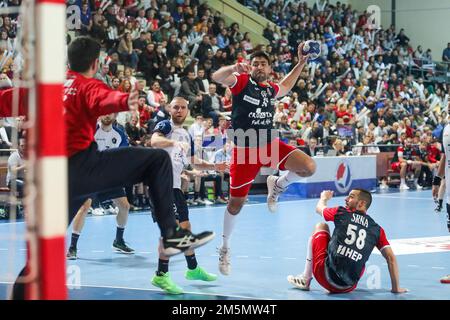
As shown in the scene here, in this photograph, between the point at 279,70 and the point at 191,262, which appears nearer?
the point at 191,262

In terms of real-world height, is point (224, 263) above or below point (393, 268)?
below

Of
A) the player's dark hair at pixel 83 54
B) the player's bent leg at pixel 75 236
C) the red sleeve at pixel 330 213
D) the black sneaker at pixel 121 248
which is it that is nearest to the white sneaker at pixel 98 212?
the black sneaker at pixel 121 248

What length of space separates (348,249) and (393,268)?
53cm

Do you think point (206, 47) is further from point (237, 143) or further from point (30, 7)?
point (30, 7)

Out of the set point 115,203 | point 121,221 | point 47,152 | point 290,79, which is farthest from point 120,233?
point 47,152

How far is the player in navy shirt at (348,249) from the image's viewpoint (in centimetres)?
770

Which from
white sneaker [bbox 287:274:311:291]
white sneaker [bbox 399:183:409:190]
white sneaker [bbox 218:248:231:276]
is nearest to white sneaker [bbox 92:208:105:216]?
white sneaker [bbox 218:248:231:276]

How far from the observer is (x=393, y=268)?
775 centimetres

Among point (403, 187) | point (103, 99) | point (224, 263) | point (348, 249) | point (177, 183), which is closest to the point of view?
point (103, 99)

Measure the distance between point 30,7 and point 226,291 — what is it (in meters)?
4.78

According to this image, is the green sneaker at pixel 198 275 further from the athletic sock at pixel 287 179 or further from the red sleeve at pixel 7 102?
the red sleeve at pixel 7 102

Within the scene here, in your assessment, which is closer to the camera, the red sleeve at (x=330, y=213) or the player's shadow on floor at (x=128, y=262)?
the red sleeve at (x=330, y=213)

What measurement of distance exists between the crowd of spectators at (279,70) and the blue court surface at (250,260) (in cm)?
397

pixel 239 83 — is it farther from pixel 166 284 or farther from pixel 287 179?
pixel 166 284
